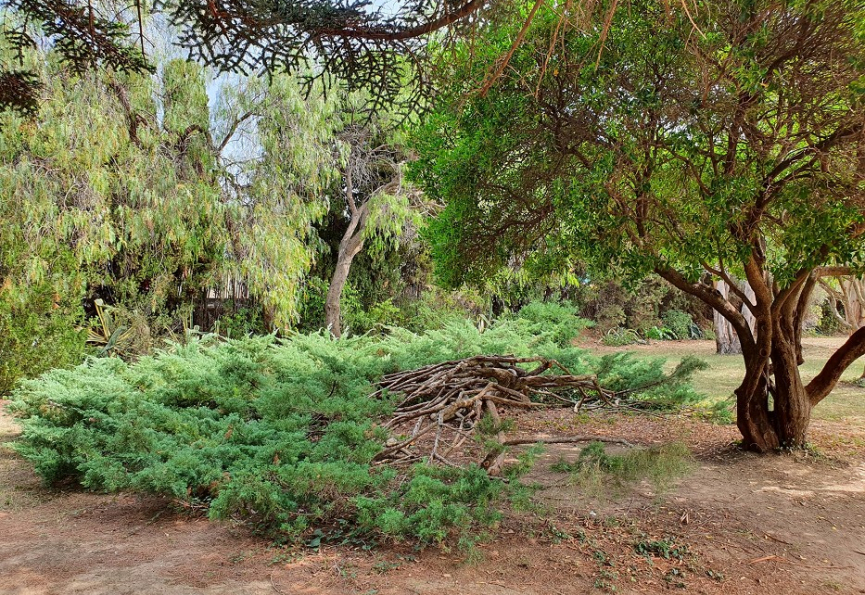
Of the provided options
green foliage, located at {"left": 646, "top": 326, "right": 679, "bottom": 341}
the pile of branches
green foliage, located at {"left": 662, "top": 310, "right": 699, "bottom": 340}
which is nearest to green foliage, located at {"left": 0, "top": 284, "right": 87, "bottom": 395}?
the pile of branches

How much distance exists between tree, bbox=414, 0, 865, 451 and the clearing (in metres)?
1.15

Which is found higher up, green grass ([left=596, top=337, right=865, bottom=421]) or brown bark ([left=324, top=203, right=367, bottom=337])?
brown bark ([left=324, top=203, right=367, bottom=337])

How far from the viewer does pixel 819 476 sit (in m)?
4.59

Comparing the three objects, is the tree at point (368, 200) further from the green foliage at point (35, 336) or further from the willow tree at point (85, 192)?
the green foliage at point (35, 336)

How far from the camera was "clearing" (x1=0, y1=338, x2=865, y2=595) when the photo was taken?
2.93 metres

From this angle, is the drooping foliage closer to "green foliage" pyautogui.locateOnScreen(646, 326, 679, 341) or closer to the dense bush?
the dense bush

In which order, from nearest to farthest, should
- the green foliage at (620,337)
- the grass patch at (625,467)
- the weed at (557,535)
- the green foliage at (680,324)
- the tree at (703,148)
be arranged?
the grass patch at (625,467) < the weed at (557,535) < the tree at (703,148) < the green foliage at (620,337) < the green foliage at (680,324)

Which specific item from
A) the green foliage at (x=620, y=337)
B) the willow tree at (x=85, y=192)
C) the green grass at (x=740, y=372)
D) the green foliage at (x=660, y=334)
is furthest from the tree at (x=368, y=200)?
the green foliage at (x=660, y=334)

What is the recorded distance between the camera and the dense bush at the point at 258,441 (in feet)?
10.5

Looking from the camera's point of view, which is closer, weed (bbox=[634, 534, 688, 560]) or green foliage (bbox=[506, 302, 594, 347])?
weed (bbox=[634, 534, 688, 560])

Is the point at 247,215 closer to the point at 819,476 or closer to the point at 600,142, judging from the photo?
the point at 600,142

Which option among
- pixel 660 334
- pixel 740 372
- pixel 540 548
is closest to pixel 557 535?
pixel 540 548

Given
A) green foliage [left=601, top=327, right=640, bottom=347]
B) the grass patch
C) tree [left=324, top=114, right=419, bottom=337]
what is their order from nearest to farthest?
the grass patch, tree [left=324, top=114, right=419, bottom=337], green foliage [left=601, top=327, right=640, bottom=347]

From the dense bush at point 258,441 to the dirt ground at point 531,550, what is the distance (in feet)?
0.66
